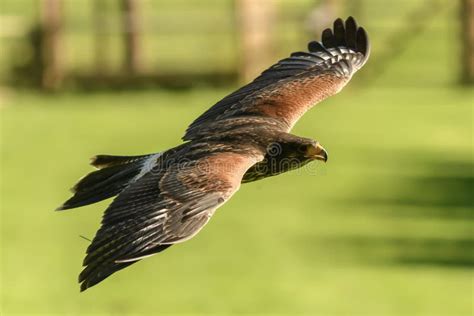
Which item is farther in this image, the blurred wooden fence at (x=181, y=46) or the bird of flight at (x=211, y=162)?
the blurred wooden fence at (x=181, y=46)

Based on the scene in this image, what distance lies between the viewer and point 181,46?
30.8m

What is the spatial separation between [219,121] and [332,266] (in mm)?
8142

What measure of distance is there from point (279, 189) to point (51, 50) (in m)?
9.03

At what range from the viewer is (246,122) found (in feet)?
32.7

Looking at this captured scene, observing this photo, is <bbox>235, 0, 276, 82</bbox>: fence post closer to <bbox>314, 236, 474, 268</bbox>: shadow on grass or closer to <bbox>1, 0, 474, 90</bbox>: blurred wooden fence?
<bbox>1, 0, 474, 90</bbox>: blurred wooden fence

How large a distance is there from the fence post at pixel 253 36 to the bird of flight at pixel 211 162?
Result: 16.3 m

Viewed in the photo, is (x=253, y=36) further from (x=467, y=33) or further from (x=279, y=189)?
(x=279, y=189)

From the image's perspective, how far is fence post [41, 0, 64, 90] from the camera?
28969mm

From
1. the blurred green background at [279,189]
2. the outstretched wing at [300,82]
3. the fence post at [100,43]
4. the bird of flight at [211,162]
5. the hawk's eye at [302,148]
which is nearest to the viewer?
the bird of flight at [211,162]

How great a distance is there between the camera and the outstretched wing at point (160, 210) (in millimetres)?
7973

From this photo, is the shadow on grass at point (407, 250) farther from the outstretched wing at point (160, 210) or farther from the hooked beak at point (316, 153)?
the outstretched wing at point (160, 210)

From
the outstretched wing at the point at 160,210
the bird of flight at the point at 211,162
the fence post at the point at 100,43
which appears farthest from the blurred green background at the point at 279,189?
the outstretched wing at the point at 160,210

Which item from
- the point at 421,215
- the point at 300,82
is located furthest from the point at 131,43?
the point at 300,82

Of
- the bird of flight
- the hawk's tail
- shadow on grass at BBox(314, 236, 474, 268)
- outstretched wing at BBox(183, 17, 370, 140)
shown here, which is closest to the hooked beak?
the bird of flight
